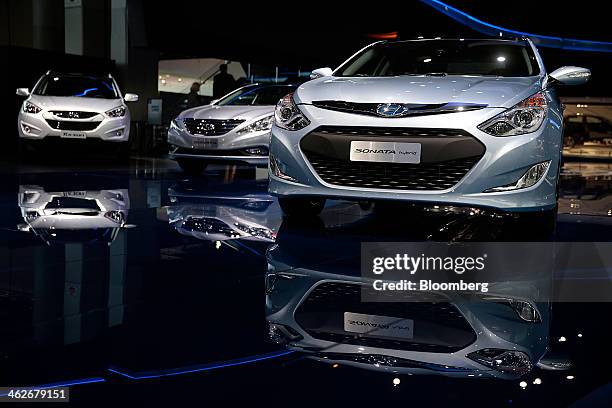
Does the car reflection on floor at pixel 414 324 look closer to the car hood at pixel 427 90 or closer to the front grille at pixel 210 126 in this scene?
the car hood at pixel 427 90

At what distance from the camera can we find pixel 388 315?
273cm

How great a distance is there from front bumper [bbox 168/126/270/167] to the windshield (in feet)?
4.33

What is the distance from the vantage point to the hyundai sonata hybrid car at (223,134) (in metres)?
8.41

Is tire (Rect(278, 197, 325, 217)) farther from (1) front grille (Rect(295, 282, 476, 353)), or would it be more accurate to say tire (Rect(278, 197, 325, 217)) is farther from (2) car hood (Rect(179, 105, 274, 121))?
(2) car hood (Rect(179, 105, 274, 121))

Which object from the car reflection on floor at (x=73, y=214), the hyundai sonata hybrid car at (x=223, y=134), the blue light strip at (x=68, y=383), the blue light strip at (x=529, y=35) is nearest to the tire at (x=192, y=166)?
the hyundai sonata hybrid car at (x=223, y=134)

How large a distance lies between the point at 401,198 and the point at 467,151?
0.48 meters

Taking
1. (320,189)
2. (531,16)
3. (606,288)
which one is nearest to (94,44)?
(531,16)

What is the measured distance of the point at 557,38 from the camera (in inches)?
899

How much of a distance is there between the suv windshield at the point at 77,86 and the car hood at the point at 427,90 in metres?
7.29

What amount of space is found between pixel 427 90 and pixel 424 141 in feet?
1.33

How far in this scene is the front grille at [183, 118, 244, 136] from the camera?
8539 millimetres

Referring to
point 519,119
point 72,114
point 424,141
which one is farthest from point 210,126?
point 519,119

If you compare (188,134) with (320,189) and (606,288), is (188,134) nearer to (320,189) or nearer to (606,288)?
(320,189)

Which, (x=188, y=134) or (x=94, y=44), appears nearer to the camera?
(x=188, y=134)
